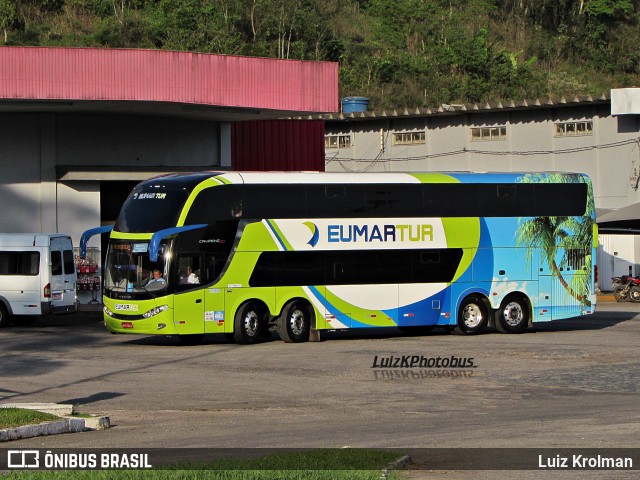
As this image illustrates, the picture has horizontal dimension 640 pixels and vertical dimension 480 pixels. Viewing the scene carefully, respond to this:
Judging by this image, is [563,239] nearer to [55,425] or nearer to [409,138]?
[55,425]

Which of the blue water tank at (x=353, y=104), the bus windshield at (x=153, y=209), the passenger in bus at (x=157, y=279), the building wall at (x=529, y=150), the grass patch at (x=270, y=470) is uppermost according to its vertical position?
the blue water tank at (x=353, y=104)

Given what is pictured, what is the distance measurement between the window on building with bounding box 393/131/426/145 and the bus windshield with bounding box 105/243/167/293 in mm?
30394

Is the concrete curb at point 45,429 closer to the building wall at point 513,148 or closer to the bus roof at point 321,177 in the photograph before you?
the bus roof at point 321,177

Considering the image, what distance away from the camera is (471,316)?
31156 millimetres

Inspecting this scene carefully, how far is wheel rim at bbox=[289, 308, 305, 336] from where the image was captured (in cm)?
2906

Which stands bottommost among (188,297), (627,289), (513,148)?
(627,289)

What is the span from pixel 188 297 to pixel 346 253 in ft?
13.9

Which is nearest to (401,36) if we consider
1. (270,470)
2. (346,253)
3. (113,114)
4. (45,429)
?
(113,114)

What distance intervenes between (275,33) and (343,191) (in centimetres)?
4948

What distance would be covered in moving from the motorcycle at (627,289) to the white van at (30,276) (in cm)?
2183

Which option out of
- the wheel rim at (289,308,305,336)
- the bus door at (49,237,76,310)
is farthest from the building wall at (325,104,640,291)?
the bus door at (49,237,76,310)

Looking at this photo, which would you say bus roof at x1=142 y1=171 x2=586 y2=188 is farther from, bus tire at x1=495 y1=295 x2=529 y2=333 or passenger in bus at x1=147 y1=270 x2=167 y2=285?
bus tire at x1=495 y1=295 x2=529 y2=333

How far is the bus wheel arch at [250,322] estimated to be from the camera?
93.3ft

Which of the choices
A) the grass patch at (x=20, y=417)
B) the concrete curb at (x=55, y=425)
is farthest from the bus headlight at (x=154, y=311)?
the grass patch at (x=20, y=417)
